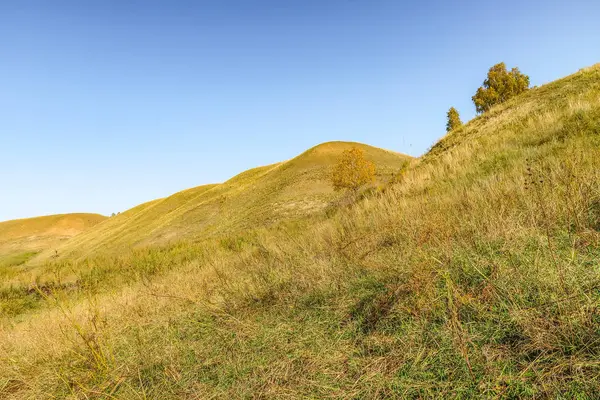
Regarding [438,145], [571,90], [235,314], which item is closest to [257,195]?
[438,145]

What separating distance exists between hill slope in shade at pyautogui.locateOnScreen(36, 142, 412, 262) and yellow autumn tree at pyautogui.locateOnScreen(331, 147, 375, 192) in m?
1.80

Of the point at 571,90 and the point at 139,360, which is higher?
the point at 571,90

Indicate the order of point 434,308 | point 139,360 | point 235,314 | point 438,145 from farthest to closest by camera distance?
1. point 438,145
2. point 235,314
3. point 139,360
4. point 434,308

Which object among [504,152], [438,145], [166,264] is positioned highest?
[438,145]

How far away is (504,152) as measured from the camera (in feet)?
27.4

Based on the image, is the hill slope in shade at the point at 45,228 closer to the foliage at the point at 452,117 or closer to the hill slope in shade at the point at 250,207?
the hill slope in shade at the point at 250,207

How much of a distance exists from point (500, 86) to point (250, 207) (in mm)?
36859

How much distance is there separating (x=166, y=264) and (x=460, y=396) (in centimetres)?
1441

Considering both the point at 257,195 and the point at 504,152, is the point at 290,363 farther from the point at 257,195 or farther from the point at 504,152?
the point at 257,195

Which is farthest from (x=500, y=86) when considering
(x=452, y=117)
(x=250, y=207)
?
(x=250, y=207)

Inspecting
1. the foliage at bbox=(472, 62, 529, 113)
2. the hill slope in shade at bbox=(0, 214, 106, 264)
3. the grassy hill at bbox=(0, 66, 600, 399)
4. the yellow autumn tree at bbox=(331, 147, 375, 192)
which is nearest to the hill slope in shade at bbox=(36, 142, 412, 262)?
the yellow autumn tree at bbox=(331, 147, 375, 192)

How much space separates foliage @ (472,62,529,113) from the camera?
1617 inches

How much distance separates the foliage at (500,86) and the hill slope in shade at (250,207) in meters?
13.4

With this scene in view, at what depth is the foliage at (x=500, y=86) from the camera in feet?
135
